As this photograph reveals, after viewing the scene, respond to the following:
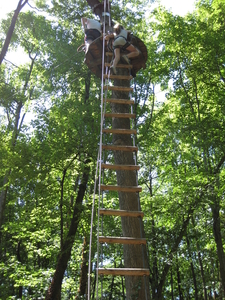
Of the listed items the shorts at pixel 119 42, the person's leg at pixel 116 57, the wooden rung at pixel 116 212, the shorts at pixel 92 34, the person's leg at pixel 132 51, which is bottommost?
the wooden rung at pixel 116 212

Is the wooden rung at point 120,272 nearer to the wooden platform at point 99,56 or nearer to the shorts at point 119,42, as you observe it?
the shorts at point 119,42

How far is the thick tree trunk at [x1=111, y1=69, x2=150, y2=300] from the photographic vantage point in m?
3.52

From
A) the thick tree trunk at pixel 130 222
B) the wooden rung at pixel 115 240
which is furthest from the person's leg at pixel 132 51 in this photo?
the wooden rung at pixel 115 240

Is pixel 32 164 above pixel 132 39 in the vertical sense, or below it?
below

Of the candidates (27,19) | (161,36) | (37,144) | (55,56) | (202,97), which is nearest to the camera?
(37,144)

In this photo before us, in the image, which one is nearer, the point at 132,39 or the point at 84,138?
the point at 132,39

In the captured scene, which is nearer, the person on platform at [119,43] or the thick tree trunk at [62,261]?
the person on platform at [119,43]

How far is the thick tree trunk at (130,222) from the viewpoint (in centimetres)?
352

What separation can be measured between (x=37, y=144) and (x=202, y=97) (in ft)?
23.1

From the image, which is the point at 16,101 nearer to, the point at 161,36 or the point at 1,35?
the point at 1,35

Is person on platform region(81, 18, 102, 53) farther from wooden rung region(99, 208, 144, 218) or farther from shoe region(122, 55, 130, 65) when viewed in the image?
wooden rung region(99, 208, 144, 218)

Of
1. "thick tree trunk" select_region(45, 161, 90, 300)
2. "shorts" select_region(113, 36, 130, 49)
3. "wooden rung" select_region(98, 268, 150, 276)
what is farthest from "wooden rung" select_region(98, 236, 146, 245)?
"thick tree trunk" select_region(45, 161, 90, 300)

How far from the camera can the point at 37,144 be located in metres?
7.59

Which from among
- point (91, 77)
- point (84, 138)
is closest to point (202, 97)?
point (91, 77)
